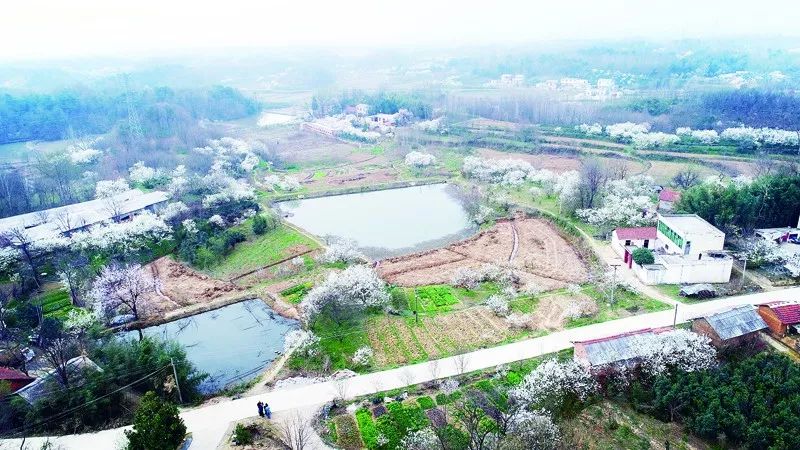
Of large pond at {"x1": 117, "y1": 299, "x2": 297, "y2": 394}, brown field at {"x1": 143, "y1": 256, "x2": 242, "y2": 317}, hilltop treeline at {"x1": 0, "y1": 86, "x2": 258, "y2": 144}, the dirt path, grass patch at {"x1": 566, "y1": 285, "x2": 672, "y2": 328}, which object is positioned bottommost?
large pond at {"x1": 117, "y1": 299, "x2": 297, "y2": 394}

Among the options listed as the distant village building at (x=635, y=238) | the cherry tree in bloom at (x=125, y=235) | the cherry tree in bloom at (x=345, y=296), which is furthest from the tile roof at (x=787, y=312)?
the cherry tree in bloom at (x=125, y=235)

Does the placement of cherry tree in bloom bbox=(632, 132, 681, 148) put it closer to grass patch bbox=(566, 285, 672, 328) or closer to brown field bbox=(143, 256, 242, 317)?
grass patch bbox=(566, 285, 672, 328)

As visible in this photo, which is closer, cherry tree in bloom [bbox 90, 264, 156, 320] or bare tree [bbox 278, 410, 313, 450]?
bare tree [bbox 278, 410, 313, 450]

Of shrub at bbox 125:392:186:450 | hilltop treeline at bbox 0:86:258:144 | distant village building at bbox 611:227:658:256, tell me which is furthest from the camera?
hilltop treeline at bbox 0:86:258:144

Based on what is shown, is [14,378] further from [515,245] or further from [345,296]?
[515,245]

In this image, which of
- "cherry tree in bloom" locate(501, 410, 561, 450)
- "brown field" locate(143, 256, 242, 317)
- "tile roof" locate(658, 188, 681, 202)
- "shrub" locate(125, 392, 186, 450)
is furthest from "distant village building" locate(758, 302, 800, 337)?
"brown field" locate(143, 256, 242, 317)

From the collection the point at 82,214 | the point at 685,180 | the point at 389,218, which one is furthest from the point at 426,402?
the point at 685,180
